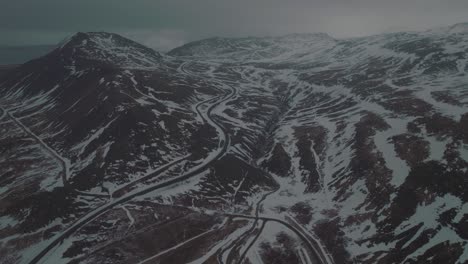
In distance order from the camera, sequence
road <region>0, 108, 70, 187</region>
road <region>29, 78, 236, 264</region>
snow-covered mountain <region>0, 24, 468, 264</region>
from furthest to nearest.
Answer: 1. road <region>0, 108, 70, 187</region>
2. road <region>29, 78, 236, 264</region>
3. snow-covered mountain <region>0, 24, 468, 264</region>

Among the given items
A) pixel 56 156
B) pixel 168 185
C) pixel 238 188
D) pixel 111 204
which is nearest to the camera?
pixel 111 204

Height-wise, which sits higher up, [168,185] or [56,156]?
[56,156]

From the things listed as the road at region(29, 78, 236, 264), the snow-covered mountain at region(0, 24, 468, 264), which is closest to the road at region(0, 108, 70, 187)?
the snow-covered mountain at region(0, 24, 468, 264)

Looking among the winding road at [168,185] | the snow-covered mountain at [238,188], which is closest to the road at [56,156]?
the snow-covered mountain at [238,188]

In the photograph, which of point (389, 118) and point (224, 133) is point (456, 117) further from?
point (224, 133)

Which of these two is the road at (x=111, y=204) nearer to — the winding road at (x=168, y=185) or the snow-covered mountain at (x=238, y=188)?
the winding road at (x=168, y=185)

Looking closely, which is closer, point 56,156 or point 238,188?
point 238,188

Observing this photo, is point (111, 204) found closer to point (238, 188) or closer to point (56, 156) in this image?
point (238, 188)

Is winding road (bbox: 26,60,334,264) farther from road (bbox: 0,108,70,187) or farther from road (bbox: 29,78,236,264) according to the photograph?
road (bbox: 0,108,70,187)

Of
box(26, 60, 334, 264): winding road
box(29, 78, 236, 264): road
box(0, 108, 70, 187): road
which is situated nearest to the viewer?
box(26, 60, 334, 264): winding road

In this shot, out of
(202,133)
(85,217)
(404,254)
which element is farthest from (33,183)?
(404,254)

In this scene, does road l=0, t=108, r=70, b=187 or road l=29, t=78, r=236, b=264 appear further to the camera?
road l=0, t=108, r=70, b=187

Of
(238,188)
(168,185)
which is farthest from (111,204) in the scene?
(238,188)
